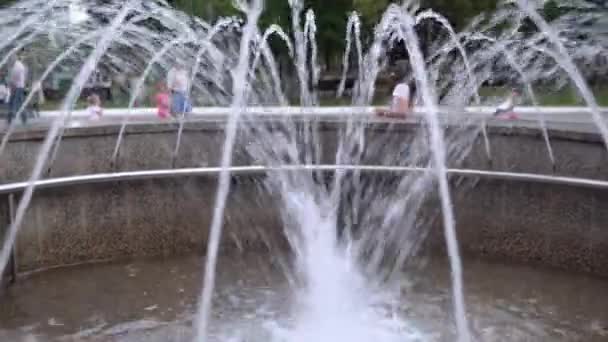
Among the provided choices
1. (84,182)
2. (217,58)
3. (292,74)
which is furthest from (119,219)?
(292,74)

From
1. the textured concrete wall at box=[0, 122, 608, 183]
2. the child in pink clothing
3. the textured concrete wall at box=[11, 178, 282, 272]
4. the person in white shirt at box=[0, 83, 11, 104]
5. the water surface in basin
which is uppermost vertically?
the person in white shirt at box=[0, 83, 11, 104]

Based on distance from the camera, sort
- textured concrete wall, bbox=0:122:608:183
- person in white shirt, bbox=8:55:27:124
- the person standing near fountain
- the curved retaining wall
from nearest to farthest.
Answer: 1. the curved retaining wall
2. textured concrete wall, bbox=0:122:608:183
3. person in white shirt, bbox=8:55:27:124
4. the person standing near fountain

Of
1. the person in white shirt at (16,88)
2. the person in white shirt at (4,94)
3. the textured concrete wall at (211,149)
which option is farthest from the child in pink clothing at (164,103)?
the textured concrete wall at (211,149)

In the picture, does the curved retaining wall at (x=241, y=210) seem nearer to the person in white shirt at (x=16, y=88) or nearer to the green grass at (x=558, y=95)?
the person in white shirt at (x=16, y=88)

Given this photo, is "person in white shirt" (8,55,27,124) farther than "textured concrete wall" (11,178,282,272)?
Yes

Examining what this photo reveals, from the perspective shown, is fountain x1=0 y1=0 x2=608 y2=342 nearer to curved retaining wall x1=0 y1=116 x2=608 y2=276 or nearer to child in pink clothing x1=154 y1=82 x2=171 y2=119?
curved retaining wall x1=0 y1=116 x2=608 y2=276

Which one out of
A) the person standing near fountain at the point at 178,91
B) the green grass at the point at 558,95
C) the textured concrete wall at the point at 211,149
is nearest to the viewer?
the textured concrete wall at the point at 211,149

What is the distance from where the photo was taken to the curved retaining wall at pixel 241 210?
25.2 feet

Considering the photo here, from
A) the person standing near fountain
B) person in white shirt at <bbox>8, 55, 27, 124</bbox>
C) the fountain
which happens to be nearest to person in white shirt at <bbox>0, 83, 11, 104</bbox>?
person in white shirt at <bbox>8, 55, 27, 124</bbox>

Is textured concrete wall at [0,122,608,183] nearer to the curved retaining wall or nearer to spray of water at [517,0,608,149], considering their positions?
the curved retaining wall

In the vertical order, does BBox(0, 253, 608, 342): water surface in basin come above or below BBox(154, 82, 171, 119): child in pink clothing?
below

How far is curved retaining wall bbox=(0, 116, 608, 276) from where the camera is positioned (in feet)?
25.2

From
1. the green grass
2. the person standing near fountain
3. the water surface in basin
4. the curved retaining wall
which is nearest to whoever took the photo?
the water surface in basin

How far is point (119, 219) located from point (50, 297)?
1434 mm
